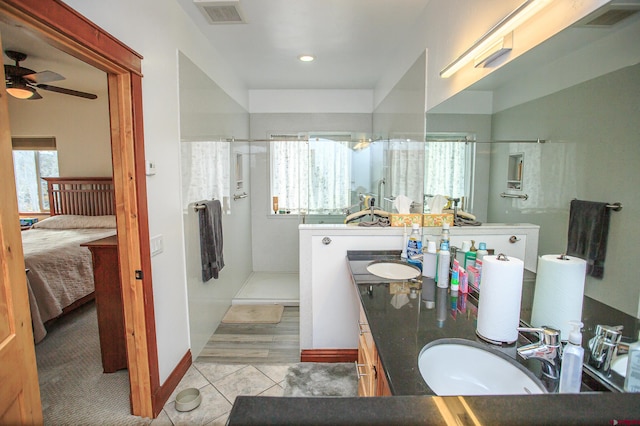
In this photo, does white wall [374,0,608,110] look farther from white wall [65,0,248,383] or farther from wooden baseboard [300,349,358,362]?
wooden baseboard [300,349,358,362]

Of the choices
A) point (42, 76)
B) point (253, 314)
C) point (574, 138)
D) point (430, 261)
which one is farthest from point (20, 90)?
point (574, 138)

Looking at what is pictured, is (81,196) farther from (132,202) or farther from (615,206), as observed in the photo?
(615,206)

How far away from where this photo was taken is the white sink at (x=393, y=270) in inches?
74.2

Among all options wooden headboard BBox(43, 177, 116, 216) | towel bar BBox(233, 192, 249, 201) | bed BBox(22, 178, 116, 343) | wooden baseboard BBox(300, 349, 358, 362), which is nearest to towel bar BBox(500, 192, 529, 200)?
wooden baseboard BBox(300, 349, 358, 362)

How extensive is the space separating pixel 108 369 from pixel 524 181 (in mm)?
2996

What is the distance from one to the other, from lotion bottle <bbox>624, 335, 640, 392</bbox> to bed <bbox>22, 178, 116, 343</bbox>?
3.75 m

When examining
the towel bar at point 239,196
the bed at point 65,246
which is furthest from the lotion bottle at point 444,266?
the bed at point 65,246

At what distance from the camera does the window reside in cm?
359

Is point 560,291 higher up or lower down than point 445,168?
lower down

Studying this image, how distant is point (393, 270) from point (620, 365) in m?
1.26

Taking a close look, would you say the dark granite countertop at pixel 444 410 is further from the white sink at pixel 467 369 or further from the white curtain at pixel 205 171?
the white curtain at pixel 205 171

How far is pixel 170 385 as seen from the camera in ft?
7.08

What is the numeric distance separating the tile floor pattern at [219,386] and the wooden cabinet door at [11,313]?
1.04 metres

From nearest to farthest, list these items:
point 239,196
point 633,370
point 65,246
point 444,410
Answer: point 444,410
point 633,370
point 65,246
point 239,196
